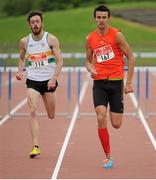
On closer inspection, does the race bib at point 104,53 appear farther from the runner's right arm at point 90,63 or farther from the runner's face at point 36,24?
the runner's face at point 36,24

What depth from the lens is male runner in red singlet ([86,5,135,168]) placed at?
379 inches

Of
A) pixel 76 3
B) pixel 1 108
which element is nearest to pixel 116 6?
pixel 76 3

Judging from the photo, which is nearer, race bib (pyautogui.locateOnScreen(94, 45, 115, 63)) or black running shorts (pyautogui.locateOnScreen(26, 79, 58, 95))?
race bib (pyautogui.locateOnScreen(94, 45, 115, 63))

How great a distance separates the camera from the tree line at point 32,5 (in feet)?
262

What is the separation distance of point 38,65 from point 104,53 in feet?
4.36

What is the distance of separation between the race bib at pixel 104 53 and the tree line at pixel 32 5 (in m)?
69.5

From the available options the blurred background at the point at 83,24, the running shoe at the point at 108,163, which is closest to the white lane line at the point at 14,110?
the running shoe at the point at 108,163

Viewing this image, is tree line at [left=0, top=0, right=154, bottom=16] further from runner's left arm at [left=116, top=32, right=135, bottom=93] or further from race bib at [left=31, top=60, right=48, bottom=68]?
runner's left arm at [left=116, top=32, right=135, bottom=93]

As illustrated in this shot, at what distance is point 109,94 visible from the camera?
9.92m

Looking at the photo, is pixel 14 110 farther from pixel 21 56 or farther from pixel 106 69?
pixel 106 69

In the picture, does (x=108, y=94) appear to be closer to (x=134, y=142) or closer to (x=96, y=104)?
(x=96, y=104)

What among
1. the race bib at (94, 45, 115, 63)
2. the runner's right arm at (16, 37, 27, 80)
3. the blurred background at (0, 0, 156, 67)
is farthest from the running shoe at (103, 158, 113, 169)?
the blurred background at (0, 0, 156, 67)

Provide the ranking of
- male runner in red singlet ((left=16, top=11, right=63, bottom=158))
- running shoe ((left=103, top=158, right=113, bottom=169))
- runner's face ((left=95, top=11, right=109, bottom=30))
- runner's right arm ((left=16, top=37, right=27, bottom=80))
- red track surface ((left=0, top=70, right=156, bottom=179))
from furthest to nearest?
runner's right arm ((left=16, top=37, right=27, bottom=80))
male runner in red singlet ((left=16, top=11, right=63, bottom=158))
running shoe ((left=103, top=158, right=113, bottom=169))
runner's face ((left=95, top=11, right=109, bottom=30))
red track surface ((left=0, top=70, right=156, bottom=179))

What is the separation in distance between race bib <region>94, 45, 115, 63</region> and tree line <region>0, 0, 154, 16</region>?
6955cm
